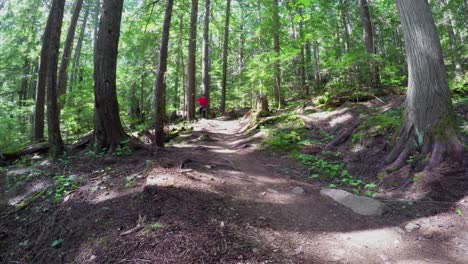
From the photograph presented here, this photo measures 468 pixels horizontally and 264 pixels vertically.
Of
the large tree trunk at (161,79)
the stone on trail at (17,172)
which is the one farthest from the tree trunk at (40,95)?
the large tree trunk at (161,79)

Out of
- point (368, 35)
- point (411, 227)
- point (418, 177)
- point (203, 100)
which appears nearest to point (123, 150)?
point (411, 227)

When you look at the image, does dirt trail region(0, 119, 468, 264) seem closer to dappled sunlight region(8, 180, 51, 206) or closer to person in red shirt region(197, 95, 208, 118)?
dappled sunlight region(8, 180, 51, 206)

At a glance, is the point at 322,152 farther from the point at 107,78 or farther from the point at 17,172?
the point at 17,172

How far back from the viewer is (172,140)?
33.8 feet

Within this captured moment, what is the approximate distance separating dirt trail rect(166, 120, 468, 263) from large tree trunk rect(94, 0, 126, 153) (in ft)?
7.88

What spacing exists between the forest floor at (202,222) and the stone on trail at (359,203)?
12cm

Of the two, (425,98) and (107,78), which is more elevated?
(107,78)

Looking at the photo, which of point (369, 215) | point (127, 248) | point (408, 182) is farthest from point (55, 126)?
point (408, 182)

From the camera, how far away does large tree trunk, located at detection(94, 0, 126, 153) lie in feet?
21.0

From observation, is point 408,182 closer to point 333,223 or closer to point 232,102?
point 333,223

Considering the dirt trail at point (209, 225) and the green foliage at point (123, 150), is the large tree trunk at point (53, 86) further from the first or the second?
the dirt trail at point (209, 225)

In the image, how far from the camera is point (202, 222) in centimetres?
331

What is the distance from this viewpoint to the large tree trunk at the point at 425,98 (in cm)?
481

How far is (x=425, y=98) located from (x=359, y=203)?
254 centimetres
